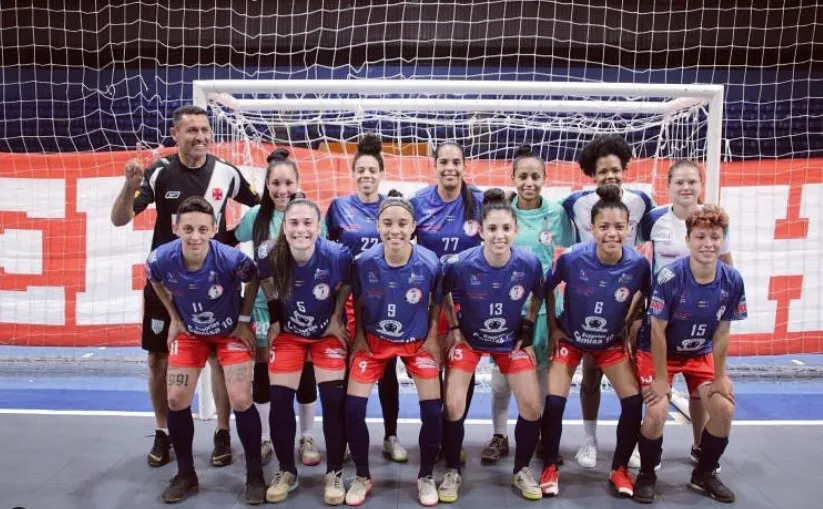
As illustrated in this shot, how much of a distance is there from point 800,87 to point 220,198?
7267mm

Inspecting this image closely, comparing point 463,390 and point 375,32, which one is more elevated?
point 375,32

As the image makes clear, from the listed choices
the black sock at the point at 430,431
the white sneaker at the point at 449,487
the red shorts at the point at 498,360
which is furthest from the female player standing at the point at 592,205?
the black sock at the point at 430,431

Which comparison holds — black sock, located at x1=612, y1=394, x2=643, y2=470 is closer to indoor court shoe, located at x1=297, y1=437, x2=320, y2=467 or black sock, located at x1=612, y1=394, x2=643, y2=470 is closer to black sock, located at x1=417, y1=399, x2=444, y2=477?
black sock, located at x1=417, y1=399, x2=444, y2=477

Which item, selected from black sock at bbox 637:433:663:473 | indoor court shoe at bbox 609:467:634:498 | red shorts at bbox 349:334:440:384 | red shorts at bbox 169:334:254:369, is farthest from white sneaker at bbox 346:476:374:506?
black sock at bbox 637:433:663:473

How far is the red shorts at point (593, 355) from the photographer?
116 inches

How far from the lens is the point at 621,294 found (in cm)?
288

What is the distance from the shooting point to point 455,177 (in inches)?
122

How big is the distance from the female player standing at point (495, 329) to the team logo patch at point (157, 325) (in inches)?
54.4

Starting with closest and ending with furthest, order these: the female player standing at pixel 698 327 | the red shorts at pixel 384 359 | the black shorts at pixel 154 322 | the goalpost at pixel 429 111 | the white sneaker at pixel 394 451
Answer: the female player standing at pixel 698 327, the red shorts at pixel 384 359, the black shorts at pixel 154 322, the white sneaker at pixel 394 451, the goalpost at pixel 429 111

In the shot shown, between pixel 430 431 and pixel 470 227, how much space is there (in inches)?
37.8

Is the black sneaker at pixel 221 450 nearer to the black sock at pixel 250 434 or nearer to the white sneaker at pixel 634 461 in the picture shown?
the black sock at pixel 250 434

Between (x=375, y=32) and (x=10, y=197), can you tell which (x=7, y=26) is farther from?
(x=375, y=32)

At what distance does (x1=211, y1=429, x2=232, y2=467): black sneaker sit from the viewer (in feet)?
10.5

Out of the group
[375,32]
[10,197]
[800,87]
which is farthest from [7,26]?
[800,87]
